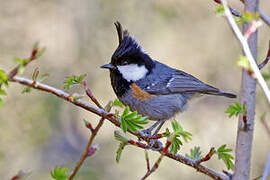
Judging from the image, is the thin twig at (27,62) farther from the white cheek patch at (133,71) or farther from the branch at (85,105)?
the white cheek patch at (133,71)

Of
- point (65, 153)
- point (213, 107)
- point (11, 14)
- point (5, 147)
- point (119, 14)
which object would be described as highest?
point (119, 14)

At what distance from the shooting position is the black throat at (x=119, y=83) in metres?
3.90

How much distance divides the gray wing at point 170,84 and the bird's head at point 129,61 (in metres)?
0.10

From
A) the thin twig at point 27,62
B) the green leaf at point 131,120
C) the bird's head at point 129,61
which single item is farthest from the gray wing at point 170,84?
the thin twig at point 27,62

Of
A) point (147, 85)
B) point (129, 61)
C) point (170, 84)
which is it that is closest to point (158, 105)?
point (147, 85)

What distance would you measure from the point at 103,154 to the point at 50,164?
890 millimetres

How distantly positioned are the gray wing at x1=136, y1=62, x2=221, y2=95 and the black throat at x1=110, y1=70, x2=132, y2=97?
0.18 m

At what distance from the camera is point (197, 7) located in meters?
7.02

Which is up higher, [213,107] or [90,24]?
[90,24]

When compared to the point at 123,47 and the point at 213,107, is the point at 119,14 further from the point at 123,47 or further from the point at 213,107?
the point at 123,47

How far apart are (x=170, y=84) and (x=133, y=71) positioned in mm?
457

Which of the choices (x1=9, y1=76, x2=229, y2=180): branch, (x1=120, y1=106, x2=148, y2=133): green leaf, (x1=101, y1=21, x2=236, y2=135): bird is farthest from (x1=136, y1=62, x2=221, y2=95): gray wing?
(x1=120, y1=106, x2=148, y2=133): green leaf

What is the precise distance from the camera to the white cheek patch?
155 inches

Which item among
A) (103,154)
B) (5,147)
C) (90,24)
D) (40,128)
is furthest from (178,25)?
(5,147)
